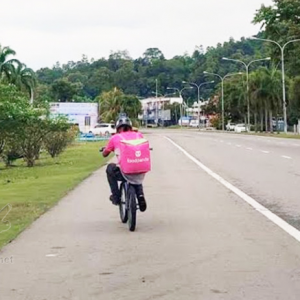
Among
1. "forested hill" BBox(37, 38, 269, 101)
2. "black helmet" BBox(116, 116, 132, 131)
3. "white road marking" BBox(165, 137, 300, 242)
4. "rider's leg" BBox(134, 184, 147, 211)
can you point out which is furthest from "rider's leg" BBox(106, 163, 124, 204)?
"forested hill" BBox(37, 38, 269, 101)

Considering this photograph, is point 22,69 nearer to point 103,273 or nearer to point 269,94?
point 269,94

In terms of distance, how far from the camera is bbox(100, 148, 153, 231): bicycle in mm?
11680

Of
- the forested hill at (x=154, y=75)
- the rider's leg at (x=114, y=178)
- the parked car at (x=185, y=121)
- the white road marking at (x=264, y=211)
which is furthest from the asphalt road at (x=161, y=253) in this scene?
the forested hill at (x=154, y=75)

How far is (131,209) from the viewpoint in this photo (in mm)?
11688

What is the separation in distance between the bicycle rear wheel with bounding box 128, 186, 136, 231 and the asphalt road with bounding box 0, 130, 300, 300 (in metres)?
0.16

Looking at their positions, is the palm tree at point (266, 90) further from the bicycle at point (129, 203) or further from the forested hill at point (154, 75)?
the bicycle at point (129, 203)

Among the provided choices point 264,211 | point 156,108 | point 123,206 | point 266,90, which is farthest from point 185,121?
point 123,206

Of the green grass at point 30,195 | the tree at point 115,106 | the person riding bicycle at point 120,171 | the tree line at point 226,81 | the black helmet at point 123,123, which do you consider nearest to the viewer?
the person riding bicycle at point 120,171

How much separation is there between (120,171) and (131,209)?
684 millimetres

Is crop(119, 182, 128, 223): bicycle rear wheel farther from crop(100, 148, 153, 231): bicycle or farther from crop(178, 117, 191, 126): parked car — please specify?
crop(178, 117, 191, 126): parked car

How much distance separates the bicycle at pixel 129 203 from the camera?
38.3 feet

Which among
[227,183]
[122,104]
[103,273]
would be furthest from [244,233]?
[122,104]

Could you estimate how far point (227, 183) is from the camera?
67.2ft

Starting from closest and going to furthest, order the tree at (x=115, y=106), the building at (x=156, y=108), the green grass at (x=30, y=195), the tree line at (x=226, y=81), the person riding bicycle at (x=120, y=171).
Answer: the person riding bicycle at (x=120, y=171) < the green grass at (x=30, y=195) < the tree line at (x=226, y=81) < the tree at (x=115, y=106) < the building at (x=156, y=108)
